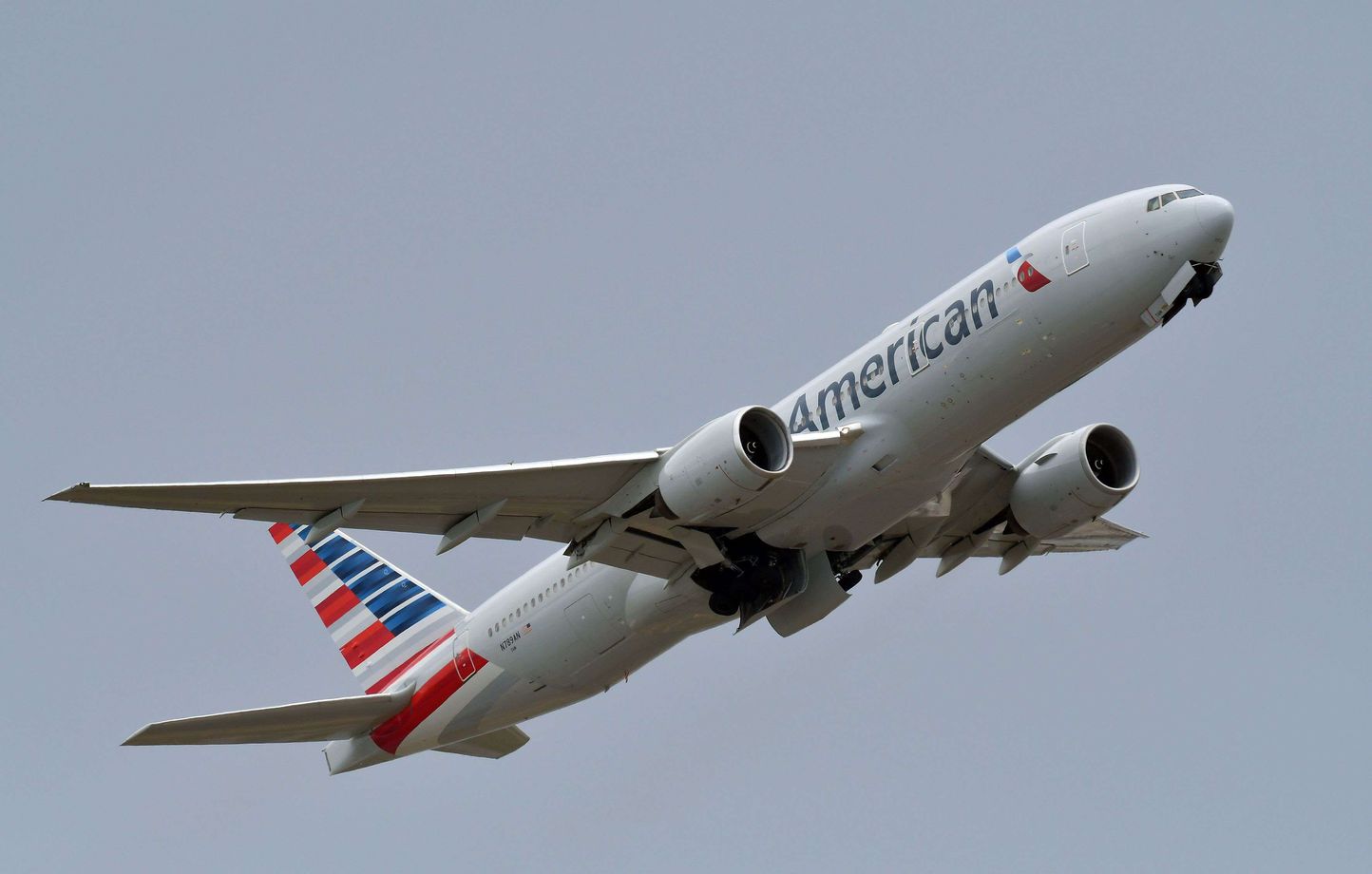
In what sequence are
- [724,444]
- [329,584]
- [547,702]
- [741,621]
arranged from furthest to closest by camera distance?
1. [329,584]
2. [547,702]
3. [741,621]
4. [724,444]

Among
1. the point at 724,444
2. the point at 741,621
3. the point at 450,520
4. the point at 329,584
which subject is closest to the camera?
the point at 724,444

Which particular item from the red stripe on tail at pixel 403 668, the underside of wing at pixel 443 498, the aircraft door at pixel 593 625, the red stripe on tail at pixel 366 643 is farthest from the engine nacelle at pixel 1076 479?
the red stripe on tail at pixel 366 643

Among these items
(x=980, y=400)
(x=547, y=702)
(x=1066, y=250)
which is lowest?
(x=547, y=702)

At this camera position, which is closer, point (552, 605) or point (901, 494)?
point (901, 494)

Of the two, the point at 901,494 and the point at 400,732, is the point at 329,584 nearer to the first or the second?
the point at 400,732

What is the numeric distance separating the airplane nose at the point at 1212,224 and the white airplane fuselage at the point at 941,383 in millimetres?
21

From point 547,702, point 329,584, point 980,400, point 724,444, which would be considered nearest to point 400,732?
point 547,702

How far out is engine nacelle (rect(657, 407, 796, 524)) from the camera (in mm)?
25516

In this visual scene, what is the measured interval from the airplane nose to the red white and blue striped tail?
16.5 meters

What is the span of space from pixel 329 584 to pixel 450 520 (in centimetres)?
1143

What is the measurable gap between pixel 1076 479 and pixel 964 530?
9.84 feet

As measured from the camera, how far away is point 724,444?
1008 inches

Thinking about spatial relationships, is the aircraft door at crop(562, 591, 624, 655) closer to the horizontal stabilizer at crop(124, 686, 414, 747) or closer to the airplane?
the airplane

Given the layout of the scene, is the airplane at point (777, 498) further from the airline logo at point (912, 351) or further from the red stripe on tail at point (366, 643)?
the red stripe on tail at point (366, 643)
